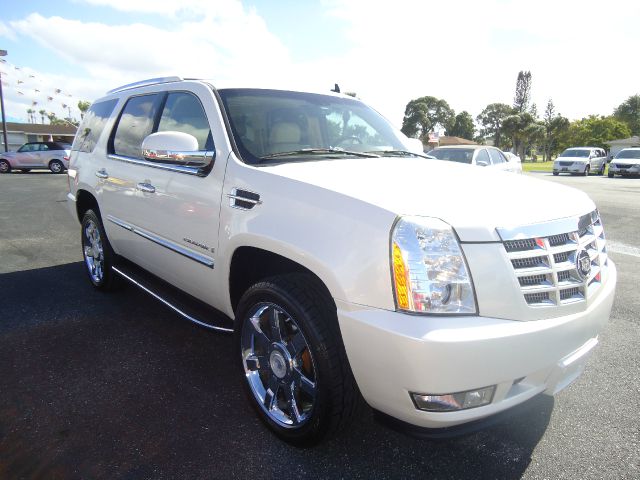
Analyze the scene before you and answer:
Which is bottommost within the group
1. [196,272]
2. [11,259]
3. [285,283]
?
[11,259]

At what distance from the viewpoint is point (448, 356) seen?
5.60 feet

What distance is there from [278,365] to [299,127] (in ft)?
5.26

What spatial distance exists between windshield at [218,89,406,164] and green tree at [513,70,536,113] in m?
99.9

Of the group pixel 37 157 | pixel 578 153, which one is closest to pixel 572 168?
pixel 578 153

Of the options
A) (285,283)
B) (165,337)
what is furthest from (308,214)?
(165,337)

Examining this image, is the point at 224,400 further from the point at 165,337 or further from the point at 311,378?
the point at 165,337

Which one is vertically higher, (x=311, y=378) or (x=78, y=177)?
(x=78, y=177)

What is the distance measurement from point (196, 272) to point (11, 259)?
447 cm

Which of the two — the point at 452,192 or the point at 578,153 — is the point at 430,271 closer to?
the point at 452,192

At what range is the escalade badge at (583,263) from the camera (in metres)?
2.05

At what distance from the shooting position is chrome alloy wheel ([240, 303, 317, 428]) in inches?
91.5

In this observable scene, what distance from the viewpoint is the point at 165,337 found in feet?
12.0

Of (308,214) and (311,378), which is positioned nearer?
(308,214)

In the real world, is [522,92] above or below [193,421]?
above
